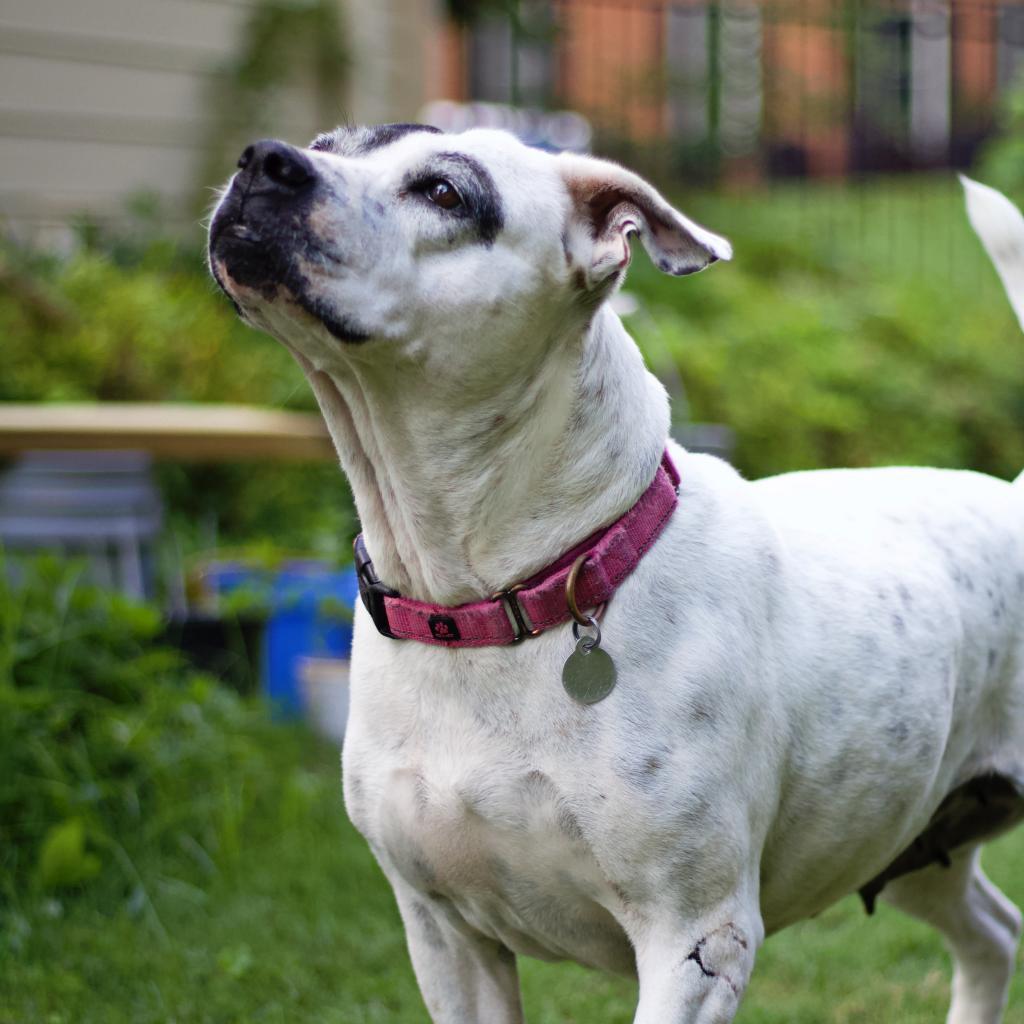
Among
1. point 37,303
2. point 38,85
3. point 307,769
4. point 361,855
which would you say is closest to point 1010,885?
point 361,855

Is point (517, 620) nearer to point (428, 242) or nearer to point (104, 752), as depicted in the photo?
point (428, 242)

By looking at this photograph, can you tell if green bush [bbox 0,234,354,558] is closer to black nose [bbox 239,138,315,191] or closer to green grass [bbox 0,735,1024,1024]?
green grass [bbox 0,735,1024,1024]

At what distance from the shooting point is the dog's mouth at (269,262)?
7.32ft

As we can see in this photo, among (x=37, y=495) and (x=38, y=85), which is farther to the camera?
(x=38, y=85)

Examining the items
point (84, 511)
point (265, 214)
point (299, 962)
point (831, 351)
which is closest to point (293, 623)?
point (84, 511)

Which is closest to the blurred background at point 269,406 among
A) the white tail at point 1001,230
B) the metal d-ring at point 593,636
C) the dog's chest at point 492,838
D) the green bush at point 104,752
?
the green bush at point 104,752

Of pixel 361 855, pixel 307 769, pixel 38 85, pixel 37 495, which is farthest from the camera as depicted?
pixel 38 85

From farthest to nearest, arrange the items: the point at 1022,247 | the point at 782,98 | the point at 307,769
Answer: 1. the point at 782,98
2. the point at 307,769
3. the point at 1022,247

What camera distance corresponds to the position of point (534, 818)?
7.79ft

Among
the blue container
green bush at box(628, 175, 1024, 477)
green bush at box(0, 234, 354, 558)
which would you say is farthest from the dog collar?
green bush at box(628, 175, 1024, 477)

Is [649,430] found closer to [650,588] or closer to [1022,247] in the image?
[650,588]

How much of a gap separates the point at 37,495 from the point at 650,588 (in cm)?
368

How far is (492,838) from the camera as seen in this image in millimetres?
2416

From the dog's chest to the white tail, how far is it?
1709mm
